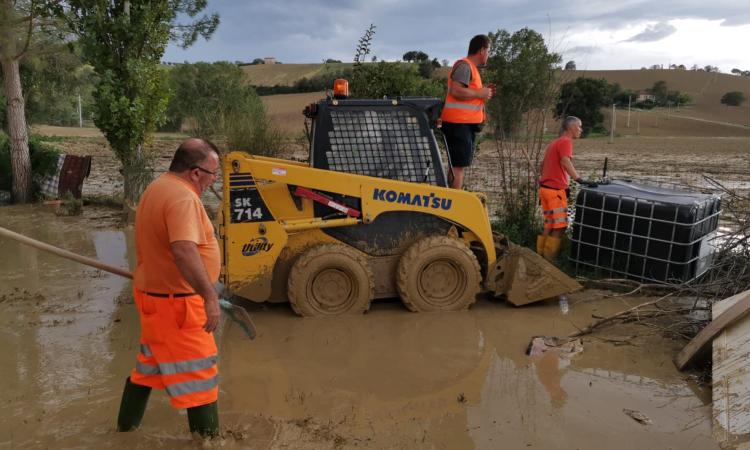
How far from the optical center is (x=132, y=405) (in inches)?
132

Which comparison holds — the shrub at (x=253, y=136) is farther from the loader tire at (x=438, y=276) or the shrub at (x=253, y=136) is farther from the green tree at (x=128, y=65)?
the loader tire at (x=438, y=276)

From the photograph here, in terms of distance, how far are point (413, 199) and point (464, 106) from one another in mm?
1150

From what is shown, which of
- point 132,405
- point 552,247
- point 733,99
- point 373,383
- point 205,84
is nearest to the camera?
point 132,405

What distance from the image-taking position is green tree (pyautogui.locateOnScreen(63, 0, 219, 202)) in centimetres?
938

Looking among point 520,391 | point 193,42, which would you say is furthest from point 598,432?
point 193,42

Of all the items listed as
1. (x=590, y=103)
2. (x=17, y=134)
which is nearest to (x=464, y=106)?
(x=17, y=134)

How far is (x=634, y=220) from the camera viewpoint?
20.0 ft

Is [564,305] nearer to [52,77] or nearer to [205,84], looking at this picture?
[52,77]

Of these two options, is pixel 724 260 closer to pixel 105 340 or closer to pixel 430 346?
pixel 430 346

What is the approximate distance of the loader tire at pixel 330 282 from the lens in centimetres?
523

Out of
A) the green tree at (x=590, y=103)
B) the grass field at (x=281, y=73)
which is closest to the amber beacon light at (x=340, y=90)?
the green tree at (x=590, y=103)

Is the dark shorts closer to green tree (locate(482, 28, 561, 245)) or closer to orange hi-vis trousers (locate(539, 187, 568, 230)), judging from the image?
orange hi-vis trousers (locate(539, 187, 568, 230))

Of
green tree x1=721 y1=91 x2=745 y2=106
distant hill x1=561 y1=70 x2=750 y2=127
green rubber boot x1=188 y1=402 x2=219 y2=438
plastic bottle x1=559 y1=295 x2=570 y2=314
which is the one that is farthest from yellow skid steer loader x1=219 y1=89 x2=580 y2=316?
green tree x1=721 y1=91 x2=745 y2=106

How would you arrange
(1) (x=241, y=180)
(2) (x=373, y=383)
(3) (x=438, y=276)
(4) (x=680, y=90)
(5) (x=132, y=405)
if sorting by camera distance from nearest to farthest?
(5) (x=132, y=405) → (2) (x=373, y=383) → (1) (x=241, y=180) → (3) (x=438, y=276) → (4) (x=680, y=90)
